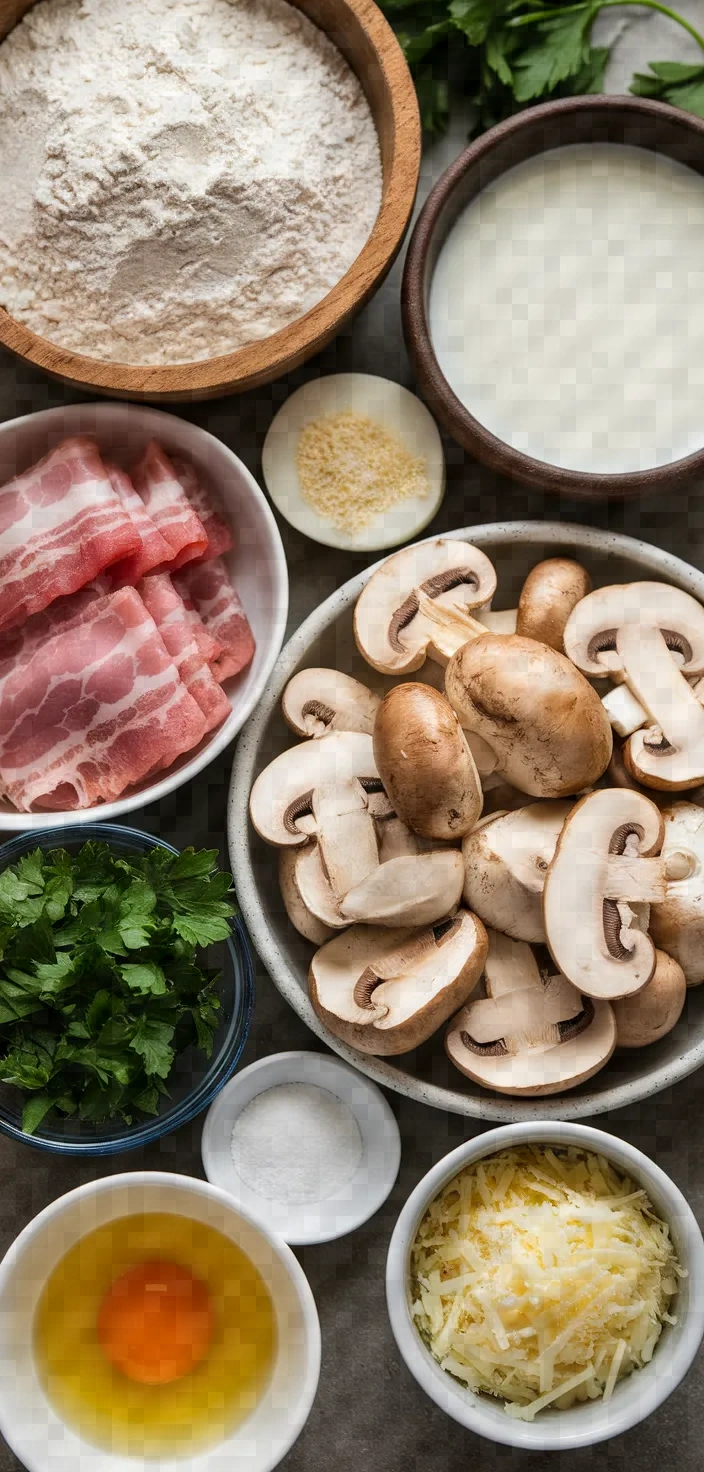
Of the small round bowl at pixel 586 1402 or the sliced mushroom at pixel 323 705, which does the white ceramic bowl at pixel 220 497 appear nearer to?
the sliced mushroom at pixel 323 705

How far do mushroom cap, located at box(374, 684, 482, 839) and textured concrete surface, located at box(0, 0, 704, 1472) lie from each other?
0.49 metres

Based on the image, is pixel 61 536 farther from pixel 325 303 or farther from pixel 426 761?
pixel 426 761

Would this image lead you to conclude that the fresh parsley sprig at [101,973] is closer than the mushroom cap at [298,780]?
Yes

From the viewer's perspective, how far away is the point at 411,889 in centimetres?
163

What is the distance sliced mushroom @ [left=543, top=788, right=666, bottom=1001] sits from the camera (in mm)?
1604

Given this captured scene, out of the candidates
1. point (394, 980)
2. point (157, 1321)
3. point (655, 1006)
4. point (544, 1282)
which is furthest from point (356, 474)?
point (157, 1321)

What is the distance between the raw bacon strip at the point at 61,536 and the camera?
5.64 ft

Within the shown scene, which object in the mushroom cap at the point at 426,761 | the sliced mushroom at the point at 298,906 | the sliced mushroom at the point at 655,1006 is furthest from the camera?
the sliced mushroom at the point at 298,906

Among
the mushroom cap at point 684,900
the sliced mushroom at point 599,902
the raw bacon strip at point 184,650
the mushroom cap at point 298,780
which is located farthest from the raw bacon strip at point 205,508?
the mushroom cap at point 684,900

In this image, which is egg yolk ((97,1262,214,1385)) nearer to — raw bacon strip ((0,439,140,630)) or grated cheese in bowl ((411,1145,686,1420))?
grated cheese in bowl ((411,1145,686,1420))

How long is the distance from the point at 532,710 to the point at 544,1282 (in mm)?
797

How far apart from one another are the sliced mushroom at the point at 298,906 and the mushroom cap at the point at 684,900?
49cm

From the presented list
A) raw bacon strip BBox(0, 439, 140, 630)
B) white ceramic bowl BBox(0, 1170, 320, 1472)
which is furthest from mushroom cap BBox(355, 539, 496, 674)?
white ceramic bowl BBox(0, 1170, 320, 1472)

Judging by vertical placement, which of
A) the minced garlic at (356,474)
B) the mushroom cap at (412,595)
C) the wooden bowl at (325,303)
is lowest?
the mushroom cap at (412,595)
